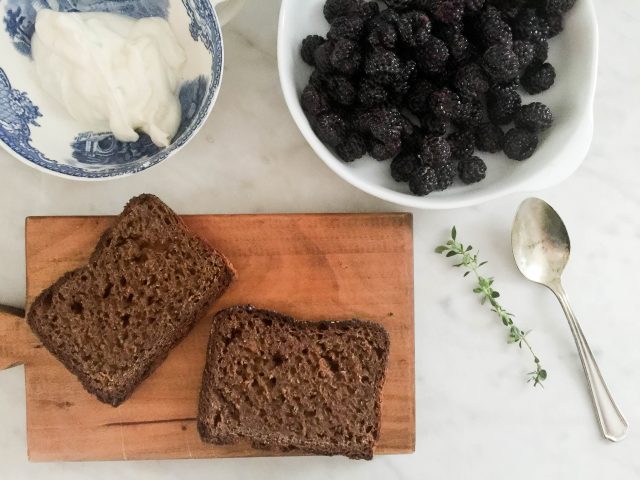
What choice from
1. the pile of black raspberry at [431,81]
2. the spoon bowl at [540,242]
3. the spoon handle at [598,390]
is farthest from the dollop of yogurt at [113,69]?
the spoon handle at [598,390]

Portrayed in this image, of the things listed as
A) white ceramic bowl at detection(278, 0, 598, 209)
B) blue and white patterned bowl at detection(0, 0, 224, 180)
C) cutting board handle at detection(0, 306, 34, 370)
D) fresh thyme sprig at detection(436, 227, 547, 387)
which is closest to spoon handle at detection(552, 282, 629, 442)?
fresh thyme sprig at detection(436, 227, 547, 387)

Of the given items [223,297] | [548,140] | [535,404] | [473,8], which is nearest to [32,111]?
[223,297]

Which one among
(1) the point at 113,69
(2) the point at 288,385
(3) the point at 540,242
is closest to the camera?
(1) the point at 113,69

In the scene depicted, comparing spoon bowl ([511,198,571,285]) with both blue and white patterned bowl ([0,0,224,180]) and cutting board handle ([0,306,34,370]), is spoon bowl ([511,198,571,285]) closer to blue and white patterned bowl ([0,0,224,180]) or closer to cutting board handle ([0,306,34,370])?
blue and white patterned bowl ([0,0,224,180])

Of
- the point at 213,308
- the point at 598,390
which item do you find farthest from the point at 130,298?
the point at 598,390

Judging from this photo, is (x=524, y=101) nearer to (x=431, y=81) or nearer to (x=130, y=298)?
(x=431, y=81)

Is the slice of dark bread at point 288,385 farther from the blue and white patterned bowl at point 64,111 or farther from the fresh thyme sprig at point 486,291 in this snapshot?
the blue and white patterned bowl at point 64,111
